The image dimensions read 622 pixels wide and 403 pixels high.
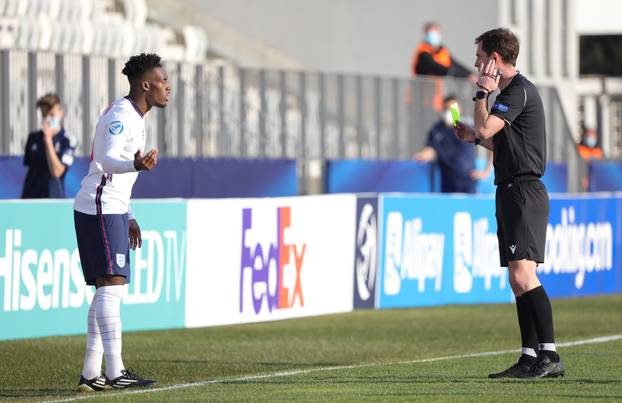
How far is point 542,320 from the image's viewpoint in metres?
10.2

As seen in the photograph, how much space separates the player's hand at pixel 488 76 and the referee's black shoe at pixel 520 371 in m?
1.63

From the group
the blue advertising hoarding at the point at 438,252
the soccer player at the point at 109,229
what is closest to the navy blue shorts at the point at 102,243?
the soccer player at the point at 109,229

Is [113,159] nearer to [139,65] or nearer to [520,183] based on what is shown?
[139,65]

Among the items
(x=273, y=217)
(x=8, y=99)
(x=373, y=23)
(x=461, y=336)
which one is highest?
(x=373, y=23)

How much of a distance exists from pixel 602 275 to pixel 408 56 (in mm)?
11799

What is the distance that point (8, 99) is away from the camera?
693 inches

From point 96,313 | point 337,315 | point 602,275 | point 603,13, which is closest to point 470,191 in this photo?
point 602,275

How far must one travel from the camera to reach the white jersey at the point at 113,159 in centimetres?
976

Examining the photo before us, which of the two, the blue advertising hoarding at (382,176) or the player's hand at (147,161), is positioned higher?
the blue advertising hoarding at (382,176)

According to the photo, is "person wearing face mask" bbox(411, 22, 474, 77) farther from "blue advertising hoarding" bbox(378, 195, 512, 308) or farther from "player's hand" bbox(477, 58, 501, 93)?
"player's hand" bbox(477, 58, 501, 93)

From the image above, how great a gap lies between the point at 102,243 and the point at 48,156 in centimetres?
667

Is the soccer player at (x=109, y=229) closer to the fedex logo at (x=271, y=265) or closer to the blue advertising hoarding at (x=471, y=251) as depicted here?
the fedex logo at (x=271, y=265)

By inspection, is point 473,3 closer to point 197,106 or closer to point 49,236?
point 197,106

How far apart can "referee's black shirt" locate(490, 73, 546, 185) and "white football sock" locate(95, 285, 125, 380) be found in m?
2.41
